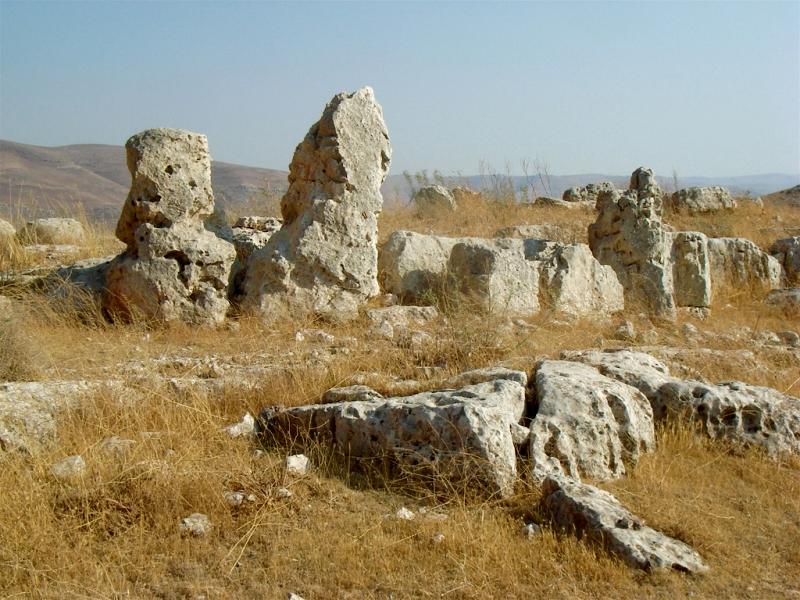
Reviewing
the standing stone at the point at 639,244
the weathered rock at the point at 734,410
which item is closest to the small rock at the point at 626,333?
the standing stone at the point at 639,244

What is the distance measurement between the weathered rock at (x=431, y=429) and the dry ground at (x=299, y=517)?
0.15 m

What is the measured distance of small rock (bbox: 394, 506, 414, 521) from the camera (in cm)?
428

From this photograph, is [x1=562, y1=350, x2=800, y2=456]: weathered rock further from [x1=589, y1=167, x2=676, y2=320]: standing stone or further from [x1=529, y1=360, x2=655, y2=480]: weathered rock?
[x1=589, y1=167, x2=676, y2=320]: standing stone

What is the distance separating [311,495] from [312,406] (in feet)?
2.90

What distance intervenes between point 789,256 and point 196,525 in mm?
11432

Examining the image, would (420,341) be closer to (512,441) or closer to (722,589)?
(512,441)

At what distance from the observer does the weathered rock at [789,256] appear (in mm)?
12641

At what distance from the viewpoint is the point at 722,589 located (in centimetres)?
377

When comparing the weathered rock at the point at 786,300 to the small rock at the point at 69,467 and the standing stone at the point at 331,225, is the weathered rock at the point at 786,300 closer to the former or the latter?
the standing stone at the point at 331,225

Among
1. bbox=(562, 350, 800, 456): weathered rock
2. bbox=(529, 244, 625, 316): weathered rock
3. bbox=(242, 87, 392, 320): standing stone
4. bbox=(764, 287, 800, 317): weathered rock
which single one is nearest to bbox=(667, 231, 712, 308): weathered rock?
bbox=(764, 287, 800, 317): weathered rock

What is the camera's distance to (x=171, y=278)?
8.27 m

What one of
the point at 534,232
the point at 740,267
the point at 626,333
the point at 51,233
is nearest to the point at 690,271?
the point at 740,267

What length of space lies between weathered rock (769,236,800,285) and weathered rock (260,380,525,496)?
9017 mm

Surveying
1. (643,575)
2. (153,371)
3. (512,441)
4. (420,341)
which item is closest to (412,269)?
(420,341)
